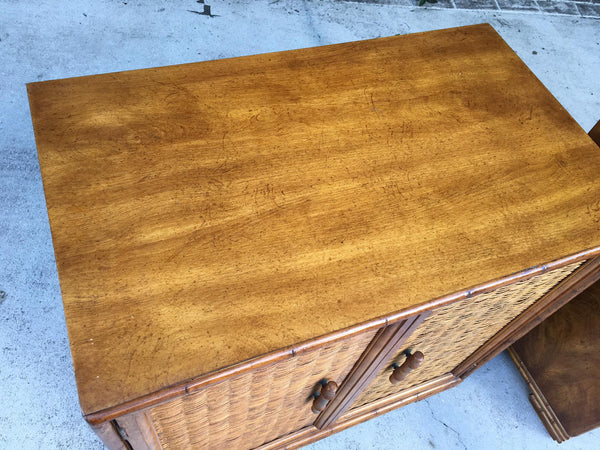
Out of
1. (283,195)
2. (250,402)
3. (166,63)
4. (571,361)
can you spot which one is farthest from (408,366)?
(166,63)

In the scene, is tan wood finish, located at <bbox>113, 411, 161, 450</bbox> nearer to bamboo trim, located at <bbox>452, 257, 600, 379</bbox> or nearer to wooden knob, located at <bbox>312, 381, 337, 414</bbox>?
wooden knob, located at <bbox>312, 381, 337, 414</bbox>

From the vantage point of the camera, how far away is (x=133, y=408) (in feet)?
1.98

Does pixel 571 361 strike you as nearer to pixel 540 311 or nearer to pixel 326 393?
pixel 540 311

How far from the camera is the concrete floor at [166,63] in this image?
136 centimetres

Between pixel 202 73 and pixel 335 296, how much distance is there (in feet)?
1.83

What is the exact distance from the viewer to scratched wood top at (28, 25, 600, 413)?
68 centimetres

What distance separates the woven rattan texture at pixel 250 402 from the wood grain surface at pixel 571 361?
A: 0.79m

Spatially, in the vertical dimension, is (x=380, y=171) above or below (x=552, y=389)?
above

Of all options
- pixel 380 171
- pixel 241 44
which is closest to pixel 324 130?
pixel 380 171

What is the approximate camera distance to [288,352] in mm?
664

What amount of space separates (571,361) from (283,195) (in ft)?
3.56

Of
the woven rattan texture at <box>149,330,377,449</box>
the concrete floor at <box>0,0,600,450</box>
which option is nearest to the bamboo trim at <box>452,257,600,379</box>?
the concrete floor at <box>0,0,600,450</box>

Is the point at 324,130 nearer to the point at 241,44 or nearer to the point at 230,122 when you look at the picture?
the point at 230,122

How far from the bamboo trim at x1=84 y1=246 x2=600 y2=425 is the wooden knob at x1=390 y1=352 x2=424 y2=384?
210 millimetres
